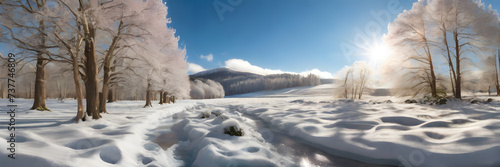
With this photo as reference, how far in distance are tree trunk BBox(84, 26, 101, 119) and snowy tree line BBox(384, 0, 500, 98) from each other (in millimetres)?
16100

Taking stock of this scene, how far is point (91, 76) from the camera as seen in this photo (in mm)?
8055

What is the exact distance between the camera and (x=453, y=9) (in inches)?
396

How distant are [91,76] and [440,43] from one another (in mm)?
17842

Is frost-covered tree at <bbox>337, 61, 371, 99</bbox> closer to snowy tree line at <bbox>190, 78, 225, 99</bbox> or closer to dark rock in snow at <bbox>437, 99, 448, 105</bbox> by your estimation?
dark rock in snow at <bbox>437, 99, 448, 105</bbox>

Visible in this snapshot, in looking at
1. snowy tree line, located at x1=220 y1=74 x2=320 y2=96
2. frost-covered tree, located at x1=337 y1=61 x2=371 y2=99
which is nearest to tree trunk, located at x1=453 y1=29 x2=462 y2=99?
frost-covered tree, located at x1=337 y1=61 x2=371 y2=99

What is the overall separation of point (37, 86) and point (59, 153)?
1079 centimetres

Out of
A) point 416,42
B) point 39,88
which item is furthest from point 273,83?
point 39,88

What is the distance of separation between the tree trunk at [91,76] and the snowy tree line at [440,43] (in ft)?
52.8

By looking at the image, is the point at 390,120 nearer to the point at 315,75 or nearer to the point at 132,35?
the point at 132,35

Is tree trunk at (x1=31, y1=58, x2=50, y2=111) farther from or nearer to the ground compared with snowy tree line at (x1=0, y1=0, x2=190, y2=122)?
nearer to the ground

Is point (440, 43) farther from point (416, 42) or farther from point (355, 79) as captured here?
point (355, 79)

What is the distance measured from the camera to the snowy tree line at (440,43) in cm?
993

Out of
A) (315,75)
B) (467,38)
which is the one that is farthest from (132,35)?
(315,75)

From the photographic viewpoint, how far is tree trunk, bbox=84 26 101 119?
26.2 feet
